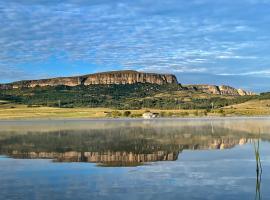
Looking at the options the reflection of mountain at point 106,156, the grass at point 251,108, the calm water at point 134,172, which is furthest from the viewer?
the grass at point 251,108

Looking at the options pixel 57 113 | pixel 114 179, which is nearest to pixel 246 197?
pixel 114 179

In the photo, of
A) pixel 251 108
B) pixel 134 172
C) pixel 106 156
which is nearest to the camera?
pixel 134 172

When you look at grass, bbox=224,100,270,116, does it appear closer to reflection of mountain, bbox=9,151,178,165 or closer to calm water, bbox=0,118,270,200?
calm water, bbox=0,118,270,200

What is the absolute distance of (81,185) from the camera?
1920 centimetres

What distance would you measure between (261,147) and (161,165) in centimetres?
1133

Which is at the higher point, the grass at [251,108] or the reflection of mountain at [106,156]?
the grass at [251,108]

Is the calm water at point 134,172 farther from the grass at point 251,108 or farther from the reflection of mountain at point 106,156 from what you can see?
the grass at point 251,108

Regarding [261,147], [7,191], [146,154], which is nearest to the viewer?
[7,191]

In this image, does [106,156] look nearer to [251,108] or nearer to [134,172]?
[134,172]

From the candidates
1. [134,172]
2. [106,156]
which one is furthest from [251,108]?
[134,172]

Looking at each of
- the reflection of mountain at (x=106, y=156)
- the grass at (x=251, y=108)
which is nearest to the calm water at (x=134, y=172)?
the reflection of mountain at (x=106, y=156)

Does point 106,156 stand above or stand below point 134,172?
above

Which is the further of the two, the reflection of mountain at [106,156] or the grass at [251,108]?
the grass at [251,108]

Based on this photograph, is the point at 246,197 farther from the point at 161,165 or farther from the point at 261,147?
the point at 261,147
